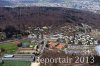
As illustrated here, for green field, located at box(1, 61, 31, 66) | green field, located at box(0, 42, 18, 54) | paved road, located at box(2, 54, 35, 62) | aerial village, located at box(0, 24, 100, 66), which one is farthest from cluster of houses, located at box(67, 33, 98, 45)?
green field, located at box(1, 61, 31, 66)

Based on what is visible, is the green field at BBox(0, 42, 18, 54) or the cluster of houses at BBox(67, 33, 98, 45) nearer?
the green field at BBox(0, 42, 18, 54)

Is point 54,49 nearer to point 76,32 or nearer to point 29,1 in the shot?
point 76,32

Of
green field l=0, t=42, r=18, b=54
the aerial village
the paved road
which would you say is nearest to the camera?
the paved road

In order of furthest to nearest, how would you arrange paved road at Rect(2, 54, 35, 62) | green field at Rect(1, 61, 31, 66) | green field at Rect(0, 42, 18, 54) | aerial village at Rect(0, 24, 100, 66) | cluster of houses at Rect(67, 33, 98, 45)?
1. cluster of houses at Rect(67, 33, 98, 45)
2. green field at Rect(0, 42, 18, 54)
3. aerial village at Rect(0, 24, 100, 66)
4. paved road at Rect(2, 54, 35, 62)
5. green field at Rect(1, 61, 31, 66)

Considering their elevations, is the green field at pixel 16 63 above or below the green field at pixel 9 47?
below

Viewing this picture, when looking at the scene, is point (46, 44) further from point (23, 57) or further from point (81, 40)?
point (23, 57)

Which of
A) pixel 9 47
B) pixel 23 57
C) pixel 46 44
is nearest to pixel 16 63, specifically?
pixel 23 57

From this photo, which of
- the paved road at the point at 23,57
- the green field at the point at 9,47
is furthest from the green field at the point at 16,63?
the green field at the point at 9,47

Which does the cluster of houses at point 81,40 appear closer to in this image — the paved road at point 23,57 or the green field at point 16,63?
the paved road at point 23,57

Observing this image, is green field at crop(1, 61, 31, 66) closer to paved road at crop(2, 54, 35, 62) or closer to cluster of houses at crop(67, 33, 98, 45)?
paved road at crop(2, 54, 35, 62)
